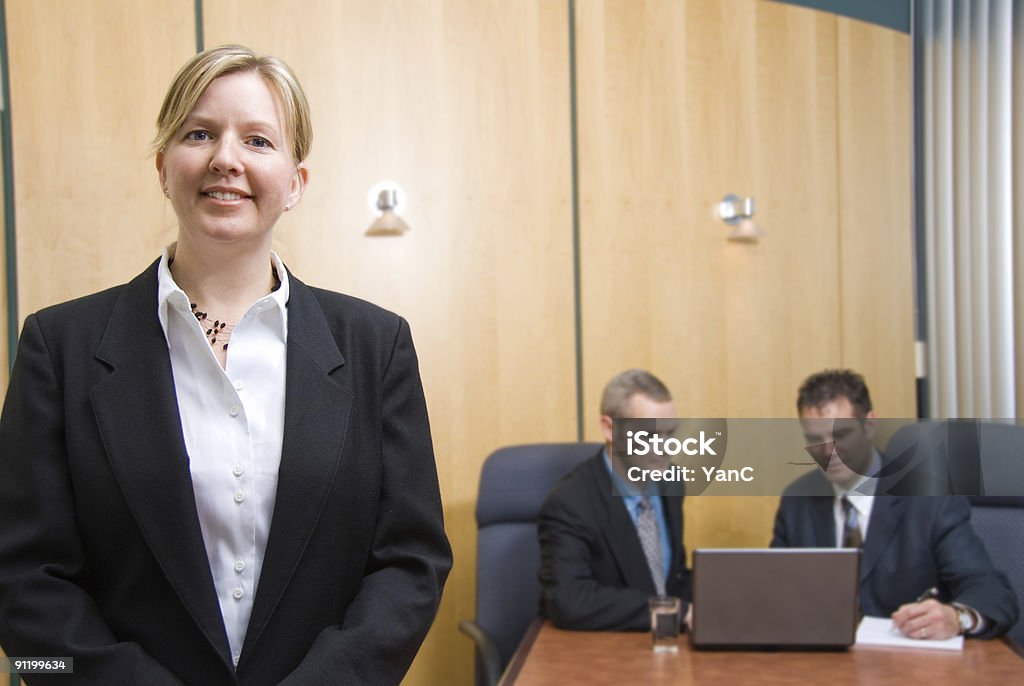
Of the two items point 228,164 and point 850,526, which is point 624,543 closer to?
point 850,526

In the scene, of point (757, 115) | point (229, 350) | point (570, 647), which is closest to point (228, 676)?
point (229, 350)

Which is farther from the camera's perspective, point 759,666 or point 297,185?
point 759,666

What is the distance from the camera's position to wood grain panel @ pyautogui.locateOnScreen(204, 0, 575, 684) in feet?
11.3

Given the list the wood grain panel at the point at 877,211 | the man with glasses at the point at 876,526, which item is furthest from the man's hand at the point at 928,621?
the wood grain panel at the point at 877,211

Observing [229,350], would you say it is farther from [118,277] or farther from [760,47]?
[760,47]

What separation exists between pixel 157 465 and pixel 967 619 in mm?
2014

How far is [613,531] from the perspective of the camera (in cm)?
292

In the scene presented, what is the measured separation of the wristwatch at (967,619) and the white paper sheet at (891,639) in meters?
0.10

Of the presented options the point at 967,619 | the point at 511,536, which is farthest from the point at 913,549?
the point at 511,536

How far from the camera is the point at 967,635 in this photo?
240 centimetres

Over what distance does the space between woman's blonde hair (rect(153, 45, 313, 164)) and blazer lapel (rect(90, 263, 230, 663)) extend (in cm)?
33

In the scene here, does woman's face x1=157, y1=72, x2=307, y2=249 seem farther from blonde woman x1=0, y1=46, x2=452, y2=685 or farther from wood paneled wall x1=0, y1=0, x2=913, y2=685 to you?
wood paneled wall x1=0, y1=0, x2=913, y2=685

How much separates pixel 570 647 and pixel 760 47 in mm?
2774

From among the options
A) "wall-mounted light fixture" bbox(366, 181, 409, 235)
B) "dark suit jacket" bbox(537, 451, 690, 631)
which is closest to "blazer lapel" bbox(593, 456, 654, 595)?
"dark suit jacket" bbox(537, 451, 690, 631)
